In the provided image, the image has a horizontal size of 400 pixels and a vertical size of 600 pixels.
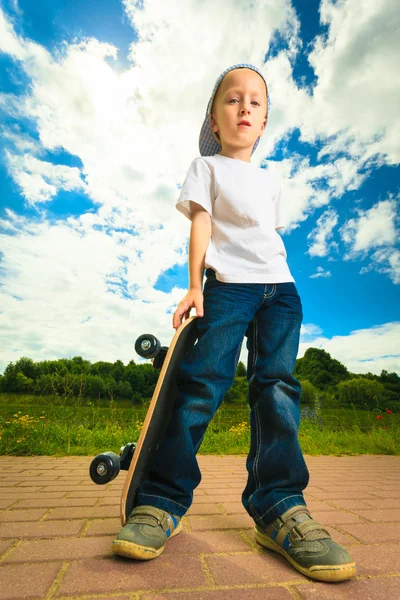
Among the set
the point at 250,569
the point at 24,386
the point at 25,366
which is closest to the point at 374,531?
the point at 250,569

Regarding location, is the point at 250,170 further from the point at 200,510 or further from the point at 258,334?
the point at 200,510

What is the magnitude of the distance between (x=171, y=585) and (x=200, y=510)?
873 mm

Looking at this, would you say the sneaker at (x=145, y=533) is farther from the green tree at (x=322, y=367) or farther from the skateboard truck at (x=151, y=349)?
the green tree at (x=322, y=367)

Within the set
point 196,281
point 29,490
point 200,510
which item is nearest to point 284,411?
point 196,281

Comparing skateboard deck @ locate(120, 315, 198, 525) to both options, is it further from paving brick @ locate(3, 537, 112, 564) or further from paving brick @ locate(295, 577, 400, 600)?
paving brick @ locate(295, 577, 400, 600)

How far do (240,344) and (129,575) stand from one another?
2.72 feet

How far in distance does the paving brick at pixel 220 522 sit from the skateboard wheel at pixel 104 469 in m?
0.45

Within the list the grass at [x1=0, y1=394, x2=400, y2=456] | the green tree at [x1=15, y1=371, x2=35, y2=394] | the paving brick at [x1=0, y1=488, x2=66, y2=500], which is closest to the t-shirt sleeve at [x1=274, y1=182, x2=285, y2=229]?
the paving brick at [x1=0, y1=488, x2=66, y2=500]

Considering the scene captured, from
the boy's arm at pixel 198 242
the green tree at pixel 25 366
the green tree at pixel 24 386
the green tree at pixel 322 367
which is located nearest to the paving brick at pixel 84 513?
the boy's arm at pixel 198 242

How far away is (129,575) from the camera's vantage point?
3.85ft

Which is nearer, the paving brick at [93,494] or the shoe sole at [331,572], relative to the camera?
the shoe sole at [331,572]

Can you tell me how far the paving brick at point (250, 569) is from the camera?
1174 mm

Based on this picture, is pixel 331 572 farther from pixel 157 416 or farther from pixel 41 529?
pixel 41 529

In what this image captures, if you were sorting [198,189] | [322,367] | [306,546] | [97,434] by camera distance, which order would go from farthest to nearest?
[322,367], [97,434], [198,189], [306,546]
